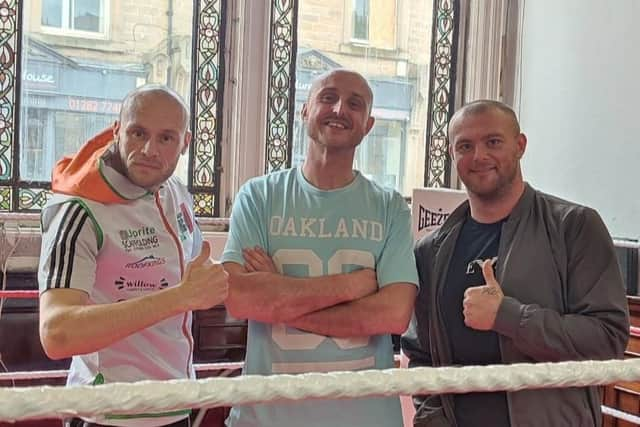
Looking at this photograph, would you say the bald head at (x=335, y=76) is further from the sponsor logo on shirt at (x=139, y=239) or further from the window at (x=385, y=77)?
the window at (x=385, y=77)

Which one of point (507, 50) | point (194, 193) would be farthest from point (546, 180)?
point (194, 193)

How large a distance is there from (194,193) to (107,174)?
2.07m

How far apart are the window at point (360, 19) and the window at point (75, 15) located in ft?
4.18

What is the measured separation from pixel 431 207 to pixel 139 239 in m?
1.72

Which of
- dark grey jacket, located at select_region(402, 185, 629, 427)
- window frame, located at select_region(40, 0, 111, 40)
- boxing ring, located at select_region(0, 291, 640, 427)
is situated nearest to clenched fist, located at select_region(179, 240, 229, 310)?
boxing ring, located at select_region(0, 291, 640, 427)

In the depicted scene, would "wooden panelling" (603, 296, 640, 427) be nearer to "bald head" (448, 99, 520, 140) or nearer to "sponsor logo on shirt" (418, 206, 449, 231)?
"sponsor logo on shirt" (418, 206, 449, 231)

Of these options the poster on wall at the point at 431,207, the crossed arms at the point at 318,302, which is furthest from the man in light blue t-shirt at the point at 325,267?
the poster on wall at the point at 431,207

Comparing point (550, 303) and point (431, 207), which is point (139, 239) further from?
point (431, 207)

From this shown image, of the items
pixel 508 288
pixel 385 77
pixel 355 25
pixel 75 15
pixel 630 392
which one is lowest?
pixel 630 392

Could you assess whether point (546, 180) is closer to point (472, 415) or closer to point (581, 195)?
point (581, 195)

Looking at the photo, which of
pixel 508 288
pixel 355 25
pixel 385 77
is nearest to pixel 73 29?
pixel 355 25

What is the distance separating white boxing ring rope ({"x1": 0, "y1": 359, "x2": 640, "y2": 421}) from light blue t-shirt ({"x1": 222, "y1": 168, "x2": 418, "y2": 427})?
2.08 feet

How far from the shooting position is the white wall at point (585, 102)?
3090 millimetres

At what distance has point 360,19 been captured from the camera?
11.8ft
